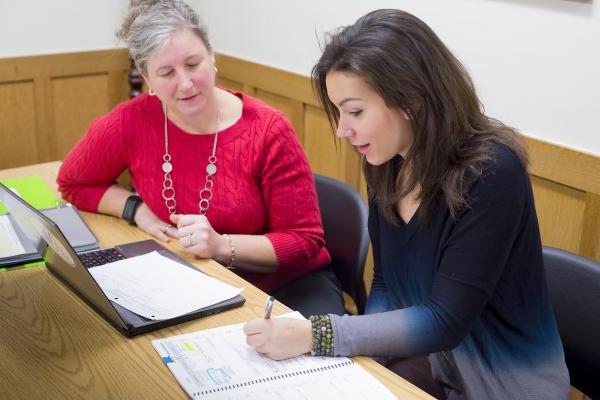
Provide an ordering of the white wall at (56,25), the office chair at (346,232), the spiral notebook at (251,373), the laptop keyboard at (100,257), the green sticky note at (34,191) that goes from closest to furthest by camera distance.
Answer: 1. the spiral notebook at (251,373)
2. the laptop keyboard at (100,257)
3. the office chair at (346,232)
4. the green sticky note at (34,191)
5. the white wall at (56,25)

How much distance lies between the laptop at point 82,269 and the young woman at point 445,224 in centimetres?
20

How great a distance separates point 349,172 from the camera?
2887 mm

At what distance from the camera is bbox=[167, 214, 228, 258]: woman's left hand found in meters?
1.69

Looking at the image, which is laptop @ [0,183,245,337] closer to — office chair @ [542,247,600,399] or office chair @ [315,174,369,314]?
office chair @ [315,174,369,314]

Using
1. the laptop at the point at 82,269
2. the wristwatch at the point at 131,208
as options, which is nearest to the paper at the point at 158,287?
the laptop at the point at 82,269

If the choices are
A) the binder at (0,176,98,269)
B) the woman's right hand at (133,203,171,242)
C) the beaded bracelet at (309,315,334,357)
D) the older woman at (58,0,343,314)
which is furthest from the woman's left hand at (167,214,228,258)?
the beaded bracelet at (309,315,334,357)

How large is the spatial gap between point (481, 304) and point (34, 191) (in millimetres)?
1371

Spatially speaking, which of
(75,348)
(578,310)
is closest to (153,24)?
(75,348)

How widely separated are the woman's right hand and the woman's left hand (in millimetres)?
128

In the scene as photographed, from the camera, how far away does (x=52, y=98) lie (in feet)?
11.5

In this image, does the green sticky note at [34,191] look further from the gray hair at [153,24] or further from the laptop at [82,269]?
the gray hair at [153,24]

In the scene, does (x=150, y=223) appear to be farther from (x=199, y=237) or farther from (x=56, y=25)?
(x=56, y=25)

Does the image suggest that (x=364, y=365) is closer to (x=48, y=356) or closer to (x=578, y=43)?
(x=48, y=356)

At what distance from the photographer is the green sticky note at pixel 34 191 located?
6.69 feet
